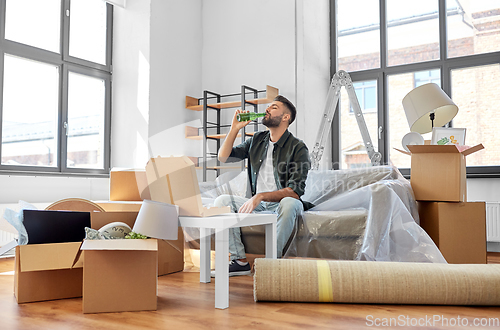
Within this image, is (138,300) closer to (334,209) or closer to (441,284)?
(441,284)

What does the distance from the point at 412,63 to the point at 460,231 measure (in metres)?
2.37

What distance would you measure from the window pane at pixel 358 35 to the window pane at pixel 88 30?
94.7 inches

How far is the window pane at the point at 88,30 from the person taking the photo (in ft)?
13.0

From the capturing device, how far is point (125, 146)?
414 centimetres

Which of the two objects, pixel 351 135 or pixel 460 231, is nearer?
pixel 460 231

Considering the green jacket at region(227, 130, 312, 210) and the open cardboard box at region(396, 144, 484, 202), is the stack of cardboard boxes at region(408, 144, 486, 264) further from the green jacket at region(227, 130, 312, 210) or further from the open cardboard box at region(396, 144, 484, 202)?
the green jacket at region(227, 130, 312, 210)

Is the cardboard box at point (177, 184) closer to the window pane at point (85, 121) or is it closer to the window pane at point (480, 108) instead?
the window pane at point (85, 121)

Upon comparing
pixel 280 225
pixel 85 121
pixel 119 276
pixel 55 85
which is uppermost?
pixel 55 85

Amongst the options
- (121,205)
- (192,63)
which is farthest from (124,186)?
(192,63)

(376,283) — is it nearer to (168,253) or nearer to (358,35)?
(168,253)

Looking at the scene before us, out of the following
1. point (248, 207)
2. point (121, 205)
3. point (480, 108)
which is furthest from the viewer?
point (480, 108)

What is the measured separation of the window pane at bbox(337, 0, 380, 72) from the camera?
171 inches

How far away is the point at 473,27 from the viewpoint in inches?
152

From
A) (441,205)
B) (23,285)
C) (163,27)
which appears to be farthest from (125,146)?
(441,205)
